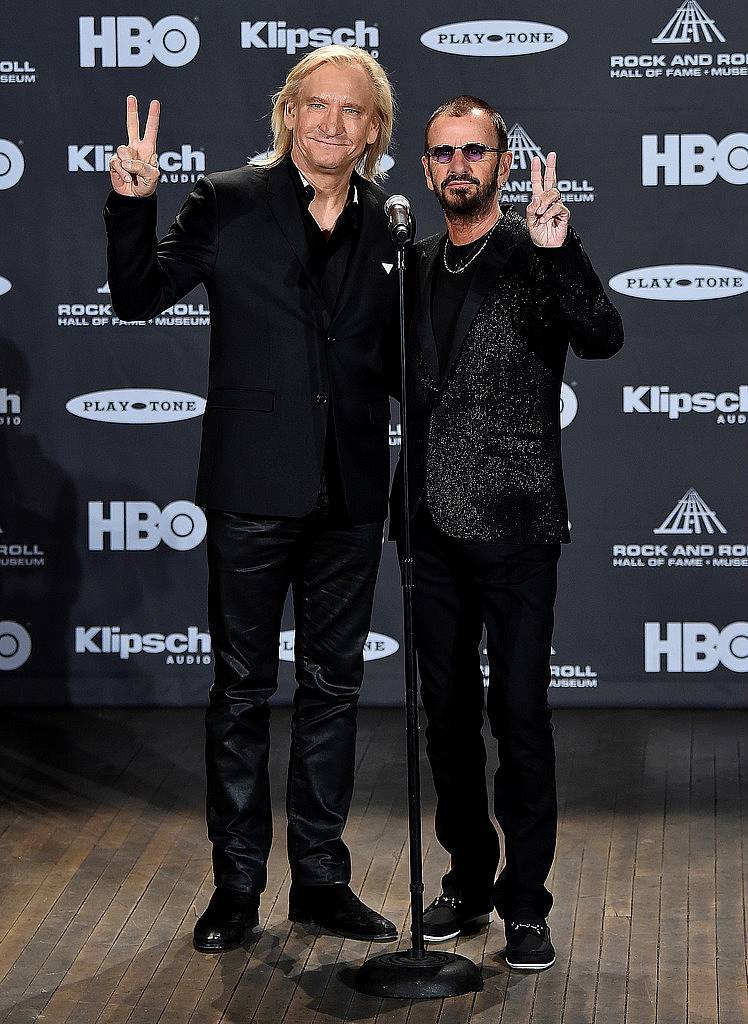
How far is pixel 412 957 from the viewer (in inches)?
120

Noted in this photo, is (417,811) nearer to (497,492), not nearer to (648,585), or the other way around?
(497,492)

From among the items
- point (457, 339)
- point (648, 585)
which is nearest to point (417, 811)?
point (457, 339)

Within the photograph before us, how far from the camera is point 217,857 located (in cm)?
331

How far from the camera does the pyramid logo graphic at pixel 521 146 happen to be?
4988 millimetres

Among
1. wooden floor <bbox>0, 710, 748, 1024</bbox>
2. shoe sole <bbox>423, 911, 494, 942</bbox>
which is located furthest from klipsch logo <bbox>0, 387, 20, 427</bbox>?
shoe sole <bbox>423, 911, 494, 942</bbox>

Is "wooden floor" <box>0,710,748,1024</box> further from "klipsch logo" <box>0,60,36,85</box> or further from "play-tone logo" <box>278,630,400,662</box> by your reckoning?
Answer: "klipsch logo" <box>0,60,36,85</box>

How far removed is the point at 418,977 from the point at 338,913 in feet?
1.17

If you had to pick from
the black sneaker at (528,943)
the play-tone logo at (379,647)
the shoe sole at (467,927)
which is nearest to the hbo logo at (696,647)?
the play-tone logo at (379,647)

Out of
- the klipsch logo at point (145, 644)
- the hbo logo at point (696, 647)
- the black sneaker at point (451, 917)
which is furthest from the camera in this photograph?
the klipsch logo at point (145, 644)

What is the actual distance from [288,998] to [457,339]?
1368 millimetres

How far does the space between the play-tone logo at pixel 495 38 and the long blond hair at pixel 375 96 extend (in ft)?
5.81

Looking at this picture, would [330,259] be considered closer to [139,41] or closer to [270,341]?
[270,341]

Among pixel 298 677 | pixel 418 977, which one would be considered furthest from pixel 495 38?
pixel 418 977

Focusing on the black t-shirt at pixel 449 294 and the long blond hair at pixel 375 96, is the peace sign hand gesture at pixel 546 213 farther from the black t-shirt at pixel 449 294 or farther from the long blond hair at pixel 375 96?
the long blond hair at pixel 375 96
